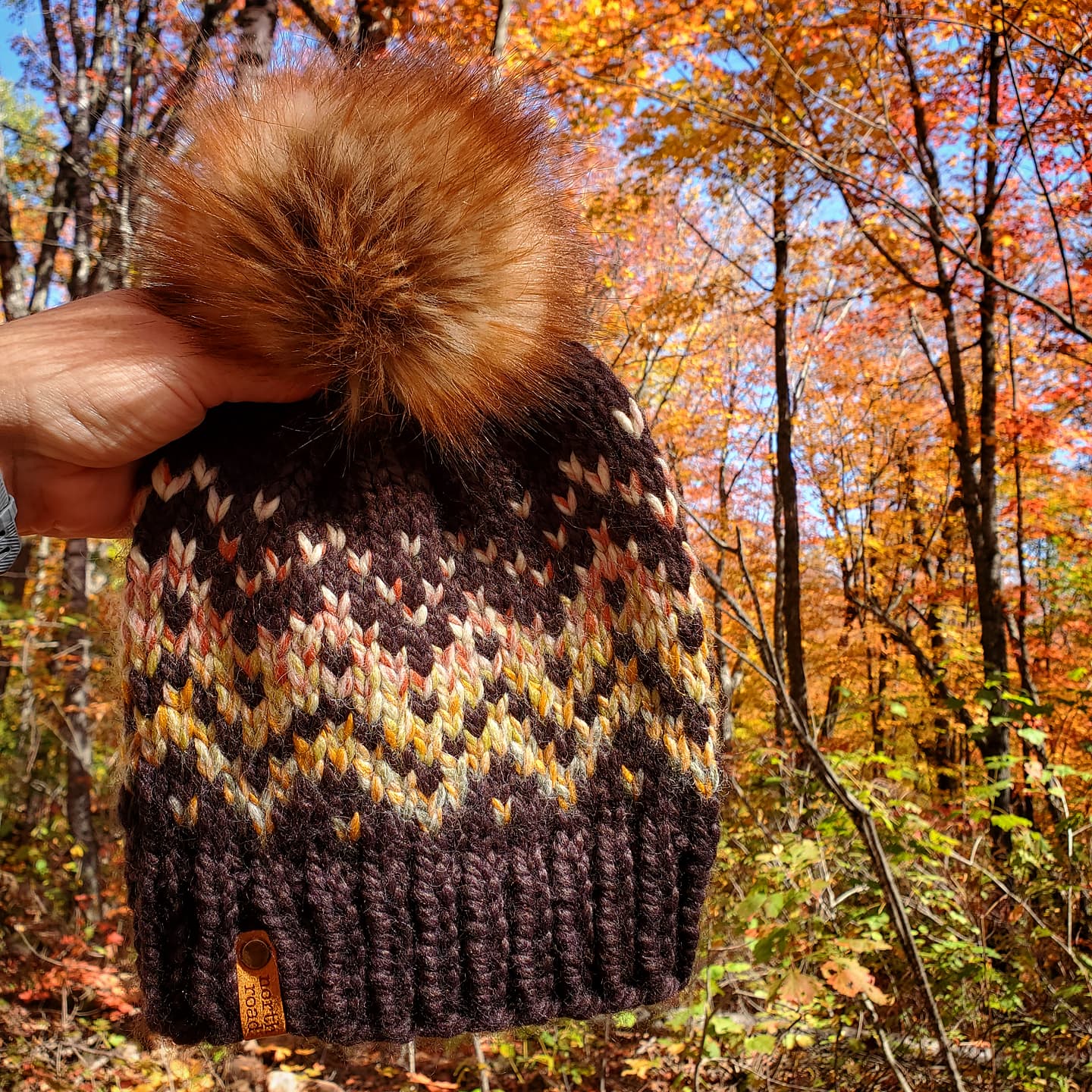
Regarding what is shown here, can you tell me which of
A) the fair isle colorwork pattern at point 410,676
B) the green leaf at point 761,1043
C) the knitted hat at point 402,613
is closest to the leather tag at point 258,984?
the knitted hat at point 402,613

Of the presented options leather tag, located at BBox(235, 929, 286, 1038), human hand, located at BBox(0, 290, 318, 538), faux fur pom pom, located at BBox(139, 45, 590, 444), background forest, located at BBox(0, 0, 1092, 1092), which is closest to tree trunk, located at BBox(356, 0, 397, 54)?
background forest, located at BBox(0, 0, 1092, 1092)

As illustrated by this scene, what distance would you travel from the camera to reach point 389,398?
85 cm

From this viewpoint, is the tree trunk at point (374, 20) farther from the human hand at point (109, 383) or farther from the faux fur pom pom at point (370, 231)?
the human hand at point (109, 383)

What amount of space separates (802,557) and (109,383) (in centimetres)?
902

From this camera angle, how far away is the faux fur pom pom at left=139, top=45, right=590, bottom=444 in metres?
0.75

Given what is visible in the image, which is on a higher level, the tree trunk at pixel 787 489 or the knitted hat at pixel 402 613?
the tree trunk at pixel 787 489

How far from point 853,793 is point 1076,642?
20.3 feet

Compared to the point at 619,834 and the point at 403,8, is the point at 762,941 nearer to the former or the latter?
the point at 619,834

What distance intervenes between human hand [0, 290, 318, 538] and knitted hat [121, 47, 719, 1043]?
33 mm

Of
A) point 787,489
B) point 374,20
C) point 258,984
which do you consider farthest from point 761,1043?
point 787,489

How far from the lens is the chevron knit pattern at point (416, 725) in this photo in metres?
0.77

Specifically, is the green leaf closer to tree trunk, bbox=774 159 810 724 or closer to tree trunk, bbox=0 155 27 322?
tree trunk, bbox=774 159 810 724

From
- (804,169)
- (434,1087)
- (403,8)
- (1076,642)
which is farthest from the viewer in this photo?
(1076,642)

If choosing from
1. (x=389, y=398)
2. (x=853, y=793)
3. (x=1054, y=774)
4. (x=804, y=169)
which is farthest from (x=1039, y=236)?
(x=389, y=398)
